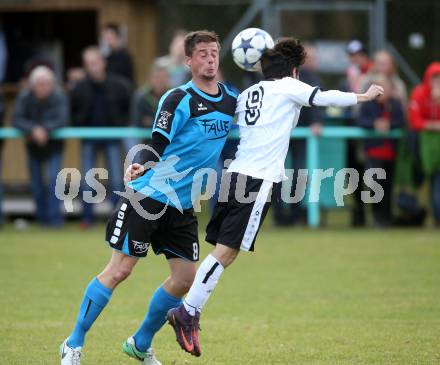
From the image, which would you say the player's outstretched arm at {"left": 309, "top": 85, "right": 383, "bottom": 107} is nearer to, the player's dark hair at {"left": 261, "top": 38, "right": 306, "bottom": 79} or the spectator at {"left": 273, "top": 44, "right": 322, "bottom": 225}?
the player's dark hair at {"left": 261, "top": 38, "right": 306, "bottom": 79}

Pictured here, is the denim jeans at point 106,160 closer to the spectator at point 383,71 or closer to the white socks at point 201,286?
the spectator at point 383,71

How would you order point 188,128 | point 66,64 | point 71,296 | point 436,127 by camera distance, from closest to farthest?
1. point 188,128
2. point 71,296
3. point 436,127
4. point 66,64

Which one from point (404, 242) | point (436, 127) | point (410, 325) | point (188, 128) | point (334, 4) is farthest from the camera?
point (334, 4)

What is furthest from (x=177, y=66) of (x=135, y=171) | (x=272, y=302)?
(x=135, y=171)

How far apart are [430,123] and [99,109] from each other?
13.9ft

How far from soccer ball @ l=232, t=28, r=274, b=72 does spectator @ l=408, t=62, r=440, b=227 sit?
6.50 metres

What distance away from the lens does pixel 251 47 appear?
624 centimetres

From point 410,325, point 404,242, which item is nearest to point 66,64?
point 404,242

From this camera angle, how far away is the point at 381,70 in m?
12.4

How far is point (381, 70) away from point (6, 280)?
18.5 feet

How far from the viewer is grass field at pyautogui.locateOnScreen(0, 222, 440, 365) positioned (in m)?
6.27

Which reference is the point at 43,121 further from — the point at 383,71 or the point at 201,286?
the point at 201,286

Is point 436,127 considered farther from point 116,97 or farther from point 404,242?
point 116,97

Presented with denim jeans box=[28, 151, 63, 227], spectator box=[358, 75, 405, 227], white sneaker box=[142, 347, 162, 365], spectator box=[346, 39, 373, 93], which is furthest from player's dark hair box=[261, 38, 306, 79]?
spectator box=[346, 39, 373, 93]
